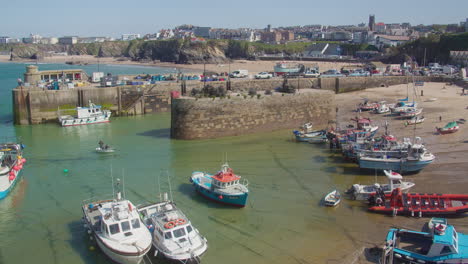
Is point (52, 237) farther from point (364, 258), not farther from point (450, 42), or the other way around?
point (450, 42)

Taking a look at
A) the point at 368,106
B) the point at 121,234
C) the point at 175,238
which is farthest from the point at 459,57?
the point at 121,234

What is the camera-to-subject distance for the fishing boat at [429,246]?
43.7ft

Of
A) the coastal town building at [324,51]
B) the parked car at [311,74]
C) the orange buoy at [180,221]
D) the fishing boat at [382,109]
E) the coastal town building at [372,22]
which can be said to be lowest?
the orange buoy at [180,221]

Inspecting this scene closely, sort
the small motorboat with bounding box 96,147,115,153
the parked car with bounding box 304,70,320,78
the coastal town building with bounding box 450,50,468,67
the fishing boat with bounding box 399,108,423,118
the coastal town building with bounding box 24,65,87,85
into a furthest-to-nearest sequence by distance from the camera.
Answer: the coastal town building with bounding box 450,50,468,67 < the parked car with bounding box 304,70,320,78 < the coastal town building with bounding box 24,65,87,85 < the fishing boat with bounding box 399,108,423,118 < the small motorboat with bounding box 96,147,115,153

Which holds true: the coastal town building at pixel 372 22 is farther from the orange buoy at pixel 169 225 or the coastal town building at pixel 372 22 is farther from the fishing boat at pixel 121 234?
the fishing boat at pixel 121 234

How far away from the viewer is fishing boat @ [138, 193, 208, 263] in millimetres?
13898

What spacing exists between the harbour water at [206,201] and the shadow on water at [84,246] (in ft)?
0.13

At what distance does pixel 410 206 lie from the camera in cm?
1798

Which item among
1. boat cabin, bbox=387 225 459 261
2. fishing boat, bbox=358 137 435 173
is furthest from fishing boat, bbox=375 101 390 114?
boat cabin, bbox=387 225 459 261

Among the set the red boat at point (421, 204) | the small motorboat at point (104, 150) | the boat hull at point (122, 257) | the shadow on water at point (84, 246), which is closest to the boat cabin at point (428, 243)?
the red boat at point (421, 204)

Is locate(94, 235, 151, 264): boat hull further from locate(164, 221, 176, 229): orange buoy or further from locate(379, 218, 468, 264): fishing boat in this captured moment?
locate(379, 218, 468, 264): fishing boat

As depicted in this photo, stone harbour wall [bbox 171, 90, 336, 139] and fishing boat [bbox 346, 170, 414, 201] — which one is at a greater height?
stone harbour wall [bbox 171, 90, 336, 139]

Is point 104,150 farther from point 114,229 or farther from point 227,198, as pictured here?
point 114,229

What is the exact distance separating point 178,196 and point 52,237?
606 cm
